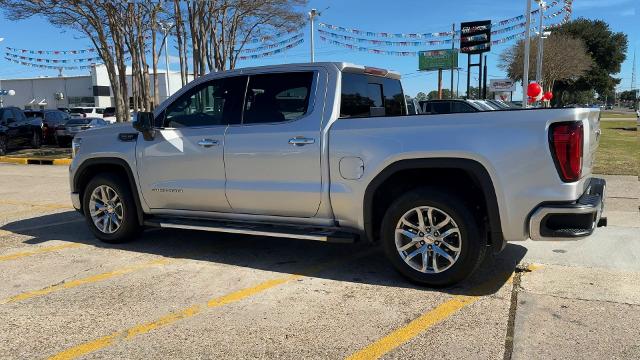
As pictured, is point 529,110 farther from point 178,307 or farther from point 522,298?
point 178,307

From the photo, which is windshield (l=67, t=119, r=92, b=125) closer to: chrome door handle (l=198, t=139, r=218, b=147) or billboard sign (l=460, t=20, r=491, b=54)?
chrome door handle (l=198, t=139, r=218, b=147)

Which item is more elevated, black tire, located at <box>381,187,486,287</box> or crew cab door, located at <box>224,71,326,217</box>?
crew cab door, located at <box>224,71,326,217</box>

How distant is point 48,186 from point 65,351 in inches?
356

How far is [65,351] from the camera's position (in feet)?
11.3

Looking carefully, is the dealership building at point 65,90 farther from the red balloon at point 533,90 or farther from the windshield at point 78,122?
the red balloon at point 533,90

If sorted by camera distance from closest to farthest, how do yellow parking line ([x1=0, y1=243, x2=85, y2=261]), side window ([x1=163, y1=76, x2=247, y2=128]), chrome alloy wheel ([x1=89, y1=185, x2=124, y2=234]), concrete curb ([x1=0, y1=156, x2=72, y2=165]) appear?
1. side window ([x1=163, y1=76, x2=247, y2=128])
2. yellow parking line ([x1=0, y1=243, x2=85, y2=261])
3. chrome alloy wheel ([x1=89, y1=185, x2=124, y2=234])
4. concrete curb ([x1=0, y1=156, x2=72, y2=165])

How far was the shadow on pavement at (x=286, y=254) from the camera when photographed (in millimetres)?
4758

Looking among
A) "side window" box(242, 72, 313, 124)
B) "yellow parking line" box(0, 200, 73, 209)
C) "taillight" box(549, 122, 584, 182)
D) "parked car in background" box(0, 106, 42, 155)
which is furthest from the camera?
"parked car in background" box(0, 106, 42, 155)

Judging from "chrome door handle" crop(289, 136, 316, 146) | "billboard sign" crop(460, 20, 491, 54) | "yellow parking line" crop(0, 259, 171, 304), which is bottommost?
"yellow parking line" crop(0, 259, 171, 304)

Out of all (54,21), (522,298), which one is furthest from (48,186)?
(54,21)

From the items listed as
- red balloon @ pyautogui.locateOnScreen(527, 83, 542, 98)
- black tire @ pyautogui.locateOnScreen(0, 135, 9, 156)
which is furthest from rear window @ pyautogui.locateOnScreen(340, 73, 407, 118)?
red balloon @ pyautogui.locateOnScreen(527, 83, 542, 98)

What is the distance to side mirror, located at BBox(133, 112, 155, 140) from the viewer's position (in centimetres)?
547

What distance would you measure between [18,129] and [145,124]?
19693 millimetres

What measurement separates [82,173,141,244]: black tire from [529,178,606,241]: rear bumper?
4.11m
